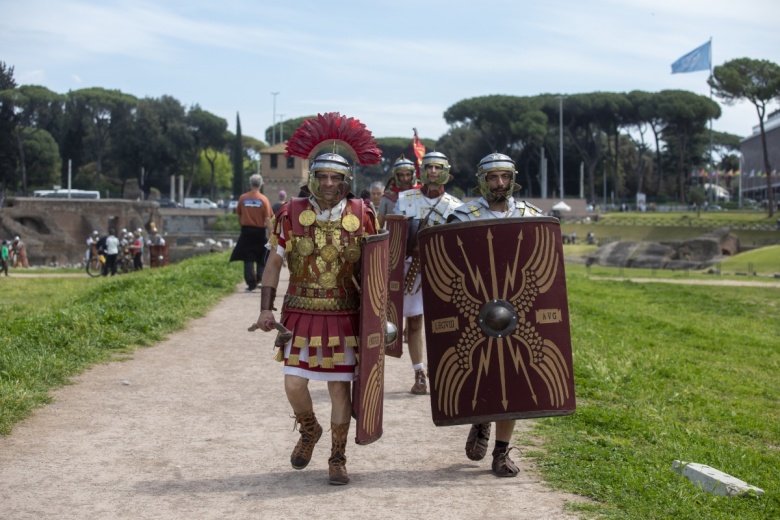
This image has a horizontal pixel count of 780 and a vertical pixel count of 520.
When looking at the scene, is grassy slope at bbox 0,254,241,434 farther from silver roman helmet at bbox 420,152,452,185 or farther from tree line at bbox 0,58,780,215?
tree line at bbox 0,58,780,215

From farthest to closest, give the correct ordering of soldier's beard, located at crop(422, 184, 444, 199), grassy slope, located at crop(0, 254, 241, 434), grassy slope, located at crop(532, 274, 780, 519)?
soldier's beard, located at crop(422, 184, 444, 199)
grassy slope, located at crop(0, 254, 241, 434)
grassy slope, located at crop(532, 274, 780, 519)

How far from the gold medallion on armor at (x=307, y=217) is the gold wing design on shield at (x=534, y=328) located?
1208mm

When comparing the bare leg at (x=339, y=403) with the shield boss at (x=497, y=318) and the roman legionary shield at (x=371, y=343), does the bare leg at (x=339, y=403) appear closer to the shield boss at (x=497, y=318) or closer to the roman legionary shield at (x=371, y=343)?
the roman legionary shield at (x=371, y=343)

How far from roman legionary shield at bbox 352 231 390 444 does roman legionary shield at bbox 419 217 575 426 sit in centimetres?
35

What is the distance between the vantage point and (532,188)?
94.4 metres

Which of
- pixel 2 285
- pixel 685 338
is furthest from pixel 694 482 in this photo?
pixel 2 285

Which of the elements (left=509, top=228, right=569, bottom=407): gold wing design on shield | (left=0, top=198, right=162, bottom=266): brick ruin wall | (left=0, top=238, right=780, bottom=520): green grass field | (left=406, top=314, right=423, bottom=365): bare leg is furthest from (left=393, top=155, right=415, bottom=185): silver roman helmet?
(left=0, top=198, right=162, bottom=266): brick ruin wall

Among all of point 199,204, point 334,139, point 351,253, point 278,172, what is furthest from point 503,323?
point 278,172

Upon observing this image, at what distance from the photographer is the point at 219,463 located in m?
6.32

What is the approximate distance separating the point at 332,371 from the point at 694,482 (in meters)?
2.02

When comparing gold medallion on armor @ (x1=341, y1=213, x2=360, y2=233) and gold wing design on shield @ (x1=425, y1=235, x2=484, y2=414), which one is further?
gold medallion on armor @ (x1=341, y1=213, x2=360, y2=233)

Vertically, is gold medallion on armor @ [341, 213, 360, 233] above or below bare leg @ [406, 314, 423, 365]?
above

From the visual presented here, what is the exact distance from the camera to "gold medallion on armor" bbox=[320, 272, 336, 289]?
6094 millimetres

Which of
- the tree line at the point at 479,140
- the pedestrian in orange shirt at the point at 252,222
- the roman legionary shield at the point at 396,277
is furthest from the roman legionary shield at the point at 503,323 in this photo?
the tree line at the point at 479,140
